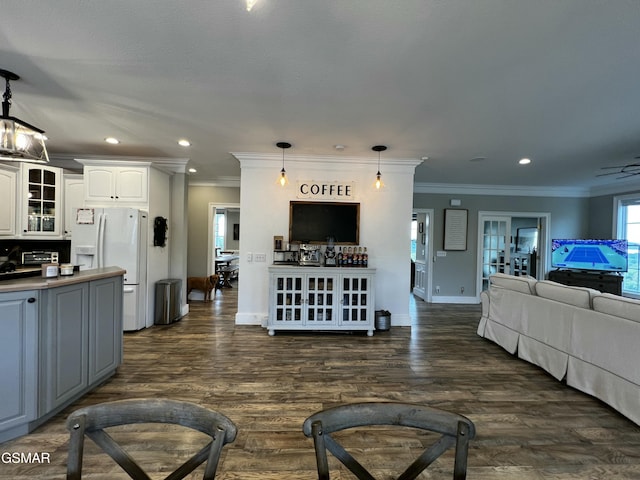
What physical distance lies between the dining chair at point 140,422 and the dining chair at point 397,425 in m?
0.26

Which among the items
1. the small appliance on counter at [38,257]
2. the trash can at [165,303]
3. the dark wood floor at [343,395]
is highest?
the small appliance on counter at [38,257]

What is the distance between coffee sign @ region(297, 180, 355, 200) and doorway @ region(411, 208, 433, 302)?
2.29 m

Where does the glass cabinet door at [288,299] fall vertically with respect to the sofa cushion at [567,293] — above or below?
below

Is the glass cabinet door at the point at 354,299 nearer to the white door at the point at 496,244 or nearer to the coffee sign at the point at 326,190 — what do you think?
the coffee sign at the point at 326,190

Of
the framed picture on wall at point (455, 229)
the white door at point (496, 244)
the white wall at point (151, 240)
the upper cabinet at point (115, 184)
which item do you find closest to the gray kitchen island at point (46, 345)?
the white wall at point (151, 240)

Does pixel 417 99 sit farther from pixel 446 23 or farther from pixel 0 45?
pixel 0 45

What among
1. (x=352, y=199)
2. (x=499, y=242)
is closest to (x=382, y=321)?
(x=352, y=199)

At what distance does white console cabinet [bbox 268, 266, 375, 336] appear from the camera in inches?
162

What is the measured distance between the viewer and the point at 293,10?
1.60 metres

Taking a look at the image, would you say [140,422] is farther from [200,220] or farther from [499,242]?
[499,242]

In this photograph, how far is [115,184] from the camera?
13.9 feet

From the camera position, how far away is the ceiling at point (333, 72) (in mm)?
1636

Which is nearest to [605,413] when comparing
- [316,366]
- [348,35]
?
[316,366]

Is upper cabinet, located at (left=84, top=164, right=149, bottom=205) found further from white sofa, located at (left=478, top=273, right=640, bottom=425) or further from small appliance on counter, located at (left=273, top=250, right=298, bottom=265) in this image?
white sofa, located at (left=478, top=273, right=640, bottom=425)
